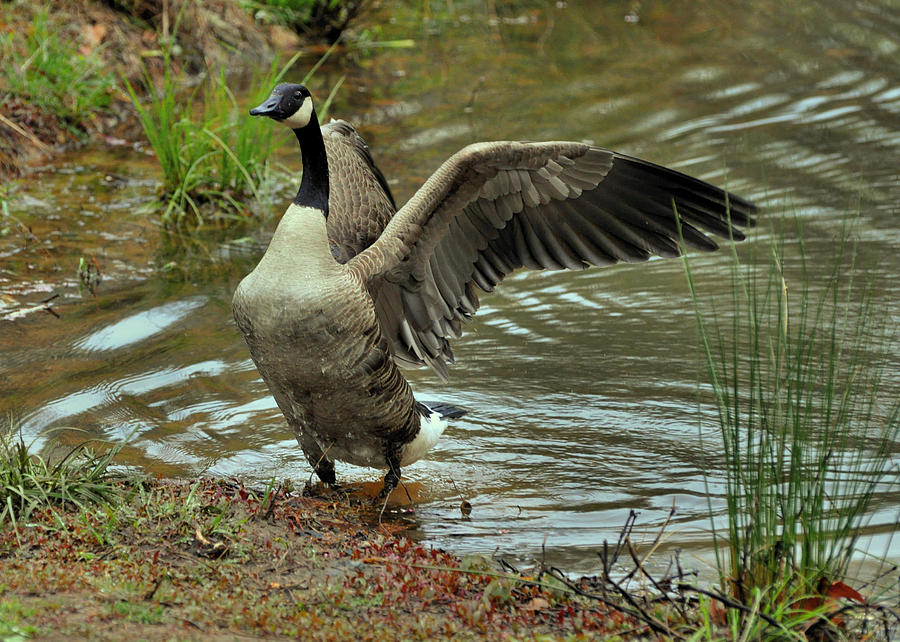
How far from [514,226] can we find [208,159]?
4.14 m

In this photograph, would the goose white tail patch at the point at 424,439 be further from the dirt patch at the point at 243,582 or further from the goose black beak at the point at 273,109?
the goose black beak at the point at 273,109

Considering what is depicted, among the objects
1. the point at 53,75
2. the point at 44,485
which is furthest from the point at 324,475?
the point at 53,75

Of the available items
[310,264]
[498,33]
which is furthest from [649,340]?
[498,33]

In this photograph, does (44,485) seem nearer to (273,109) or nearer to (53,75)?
(273,109)

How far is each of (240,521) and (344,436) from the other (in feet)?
3.57

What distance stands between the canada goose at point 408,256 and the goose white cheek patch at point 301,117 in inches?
0.4

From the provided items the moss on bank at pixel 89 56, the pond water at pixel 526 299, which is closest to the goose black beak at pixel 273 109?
the pond water at pixel 526 299

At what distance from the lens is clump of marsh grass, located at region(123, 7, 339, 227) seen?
8.31 m

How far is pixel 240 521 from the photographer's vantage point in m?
4.03

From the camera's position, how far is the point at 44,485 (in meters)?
4.15

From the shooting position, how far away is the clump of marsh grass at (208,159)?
27.3ft

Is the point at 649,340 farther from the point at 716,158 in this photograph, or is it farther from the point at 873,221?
the point at 716,158

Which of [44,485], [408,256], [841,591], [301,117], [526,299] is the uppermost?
[301,117]

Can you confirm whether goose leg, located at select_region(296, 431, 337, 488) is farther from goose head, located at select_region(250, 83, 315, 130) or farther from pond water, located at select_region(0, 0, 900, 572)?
goose head, located at select_region(250, 83, 315, 130)
